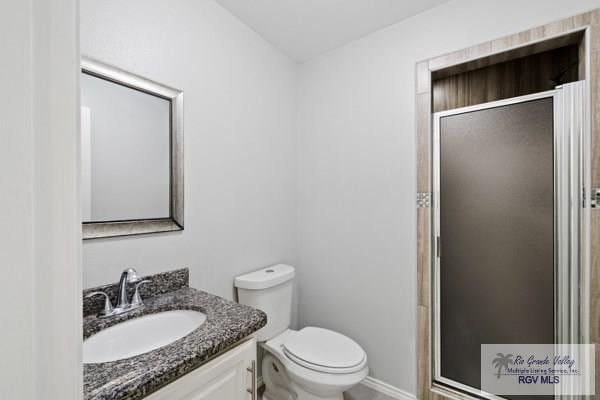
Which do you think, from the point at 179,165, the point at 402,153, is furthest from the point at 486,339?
the point at 179,165

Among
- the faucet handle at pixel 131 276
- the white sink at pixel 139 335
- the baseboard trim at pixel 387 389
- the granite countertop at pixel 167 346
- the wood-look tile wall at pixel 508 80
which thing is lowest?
the baseboard trim at pixel 387 389

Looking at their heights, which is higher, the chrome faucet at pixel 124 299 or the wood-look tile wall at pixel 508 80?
the wood-look tile wall at pixel 508 80

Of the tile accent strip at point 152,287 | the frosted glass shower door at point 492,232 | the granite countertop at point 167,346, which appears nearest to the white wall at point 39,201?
the granite countertop at point 167,346

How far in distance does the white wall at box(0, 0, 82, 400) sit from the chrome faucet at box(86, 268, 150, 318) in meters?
0.93

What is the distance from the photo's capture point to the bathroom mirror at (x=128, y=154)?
3.67 feet

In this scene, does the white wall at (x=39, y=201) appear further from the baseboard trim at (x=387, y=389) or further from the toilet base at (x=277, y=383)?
the baseboard trim at (x=387, y=389)

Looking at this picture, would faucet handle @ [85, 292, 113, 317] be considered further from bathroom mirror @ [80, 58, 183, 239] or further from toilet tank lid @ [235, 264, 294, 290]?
toilet tank lid @ [235, 264, 294, 290]

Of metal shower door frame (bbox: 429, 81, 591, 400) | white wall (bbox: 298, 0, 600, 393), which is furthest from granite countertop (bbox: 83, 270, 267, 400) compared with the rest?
metal shower door frame (bbox: 429, 81, 591, 400)

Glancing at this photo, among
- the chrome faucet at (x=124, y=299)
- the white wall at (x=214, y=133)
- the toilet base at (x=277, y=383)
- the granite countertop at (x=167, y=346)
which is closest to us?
the granite countertop at (x=167, y=346)

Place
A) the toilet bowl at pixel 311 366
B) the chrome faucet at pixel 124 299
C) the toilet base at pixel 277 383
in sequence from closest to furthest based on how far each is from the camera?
the chrome faucet at pixel 124 299, the toilet bowl at pixel 311 366, the toilet base at pixel 277 383

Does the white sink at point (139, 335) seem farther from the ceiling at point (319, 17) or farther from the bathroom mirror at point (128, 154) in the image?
the ceiling at point (319, 17)

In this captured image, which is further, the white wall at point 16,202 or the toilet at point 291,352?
the toilet at point 291,352

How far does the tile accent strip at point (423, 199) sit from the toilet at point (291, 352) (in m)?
0.91

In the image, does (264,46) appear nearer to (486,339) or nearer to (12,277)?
(12,277)
